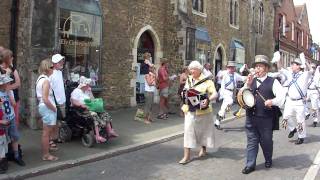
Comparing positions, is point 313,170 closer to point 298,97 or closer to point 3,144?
point 298,97

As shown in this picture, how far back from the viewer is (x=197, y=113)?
841 cm

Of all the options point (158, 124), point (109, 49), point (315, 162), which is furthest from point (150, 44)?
point (315, 162)

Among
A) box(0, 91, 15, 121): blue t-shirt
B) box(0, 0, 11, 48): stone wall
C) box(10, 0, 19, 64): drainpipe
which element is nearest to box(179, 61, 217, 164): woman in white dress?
box(0, 91, 15, 121): blue t-shirt

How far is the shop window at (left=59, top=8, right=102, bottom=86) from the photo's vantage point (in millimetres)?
13031

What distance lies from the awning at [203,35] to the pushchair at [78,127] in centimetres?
1227

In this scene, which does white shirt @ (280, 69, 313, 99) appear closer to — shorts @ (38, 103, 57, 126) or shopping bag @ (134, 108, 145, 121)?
shopping bag @ (134, 108, 145, 121)

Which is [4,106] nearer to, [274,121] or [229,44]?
[274,121]

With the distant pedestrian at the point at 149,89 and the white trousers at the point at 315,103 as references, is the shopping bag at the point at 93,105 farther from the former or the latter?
the white trousers at the point at 315,103

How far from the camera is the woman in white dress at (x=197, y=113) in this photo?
831 centimetres

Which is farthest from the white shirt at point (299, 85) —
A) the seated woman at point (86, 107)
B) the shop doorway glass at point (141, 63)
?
the shop doorway glass at point (141, 63)

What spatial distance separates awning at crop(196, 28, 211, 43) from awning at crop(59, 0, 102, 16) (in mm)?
8018

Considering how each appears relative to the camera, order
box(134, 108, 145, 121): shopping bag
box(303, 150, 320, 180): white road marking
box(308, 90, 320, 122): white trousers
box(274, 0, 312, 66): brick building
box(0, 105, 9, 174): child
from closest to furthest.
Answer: box(0, 105, 9, 174): child
box(303, 150, 320, 180): white road marking
box(134, 108, 145, 121): shopping bag
box(308, 90, 320, 122): white trousers
box(274, 0, 312, 66): brick building

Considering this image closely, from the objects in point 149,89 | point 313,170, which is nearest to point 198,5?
point 149,89

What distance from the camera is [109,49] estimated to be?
612 inches
